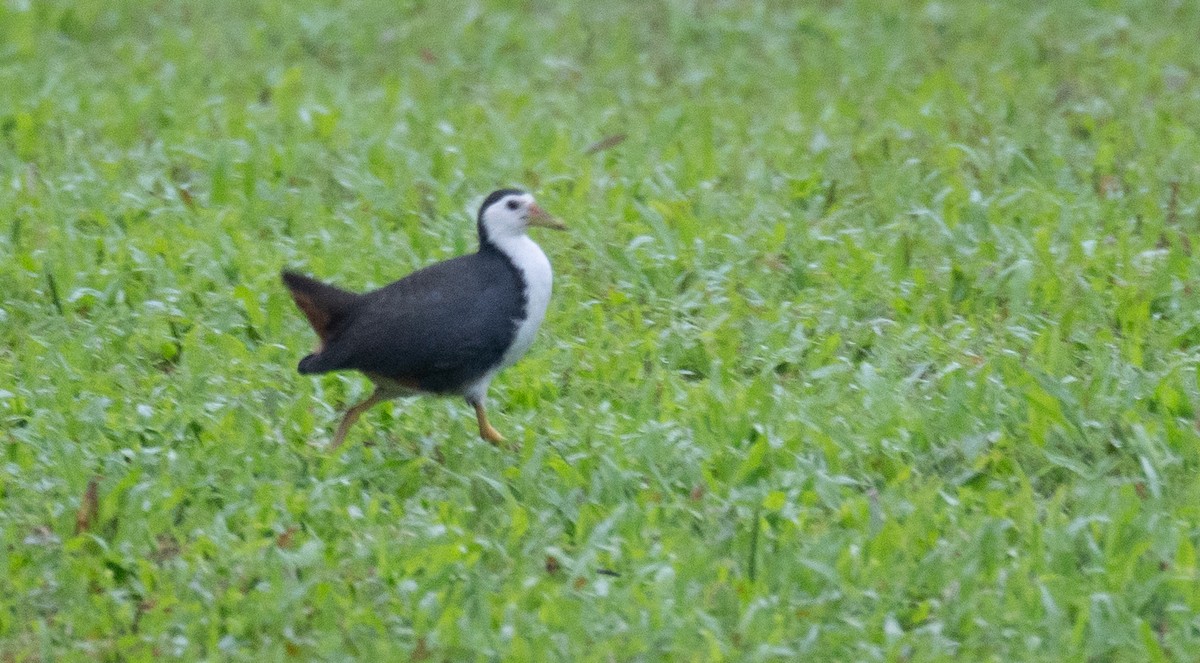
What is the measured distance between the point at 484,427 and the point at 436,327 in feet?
1.35

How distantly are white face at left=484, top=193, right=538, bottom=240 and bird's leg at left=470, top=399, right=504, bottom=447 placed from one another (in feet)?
1.81

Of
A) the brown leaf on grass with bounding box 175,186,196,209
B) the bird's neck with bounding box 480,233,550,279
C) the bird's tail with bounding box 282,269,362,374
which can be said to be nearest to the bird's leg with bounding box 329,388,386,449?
the bird's tail with bounding box 282,269,362,374

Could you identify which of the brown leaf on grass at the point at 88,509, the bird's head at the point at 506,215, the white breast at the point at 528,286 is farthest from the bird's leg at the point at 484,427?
the brown leaf on grass at the point at 88,509

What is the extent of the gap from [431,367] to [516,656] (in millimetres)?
1253

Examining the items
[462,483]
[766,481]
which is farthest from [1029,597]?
[462,483]

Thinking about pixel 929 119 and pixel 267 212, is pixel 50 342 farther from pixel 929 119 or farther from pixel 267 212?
pixel 929 119

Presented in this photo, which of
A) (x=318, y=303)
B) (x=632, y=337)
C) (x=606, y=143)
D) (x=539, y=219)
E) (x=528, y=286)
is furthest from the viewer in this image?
(x=606, y=143)

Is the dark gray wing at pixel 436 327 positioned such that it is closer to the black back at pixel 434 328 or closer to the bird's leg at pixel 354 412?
the black back at pixel 434 328

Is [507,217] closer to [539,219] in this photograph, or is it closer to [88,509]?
[539,219]

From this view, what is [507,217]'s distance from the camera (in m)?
5.26

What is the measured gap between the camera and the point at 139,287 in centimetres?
618

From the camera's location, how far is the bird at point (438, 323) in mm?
4840

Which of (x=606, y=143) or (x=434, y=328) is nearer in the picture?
(x=434, y=328)

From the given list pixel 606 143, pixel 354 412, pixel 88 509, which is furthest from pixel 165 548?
pixel 606 143
